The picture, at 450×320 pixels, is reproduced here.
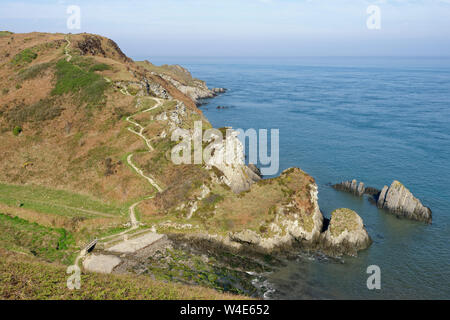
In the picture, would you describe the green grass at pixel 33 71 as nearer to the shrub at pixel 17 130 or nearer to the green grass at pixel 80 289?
the shrub at pixel 17 130

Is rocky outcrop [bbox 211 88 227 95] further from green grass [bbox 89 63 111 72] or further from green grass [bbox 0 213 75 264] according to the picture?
green grass [bbox 0 213 75 264]

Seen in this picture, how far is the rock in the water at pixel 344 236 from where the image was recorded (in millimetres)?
43028

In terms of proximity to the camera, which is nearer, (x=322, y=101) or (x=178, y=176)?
(x=178, y=176)

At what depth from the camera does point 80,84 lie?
78312mm

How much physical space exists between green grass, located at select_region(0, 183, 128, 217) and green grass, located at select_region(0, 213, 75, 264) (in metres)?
3.03

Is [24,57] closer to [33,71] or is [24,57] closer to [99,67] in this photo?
[33,71]

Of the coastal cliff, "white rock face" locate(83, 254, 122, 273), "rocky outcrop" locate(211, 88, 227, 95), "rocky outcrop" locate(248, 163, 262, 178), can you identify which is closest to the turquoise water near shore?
the coastal cliff

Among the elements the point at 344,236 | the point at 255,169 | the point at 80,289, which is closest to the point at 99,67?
the point at 255,169

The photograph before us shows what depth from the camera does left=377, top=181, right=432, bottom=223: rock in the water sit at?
5172 centimetres

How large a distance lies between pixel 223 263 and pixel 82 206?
79.8 ft

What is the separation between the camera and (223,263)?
38688mm
